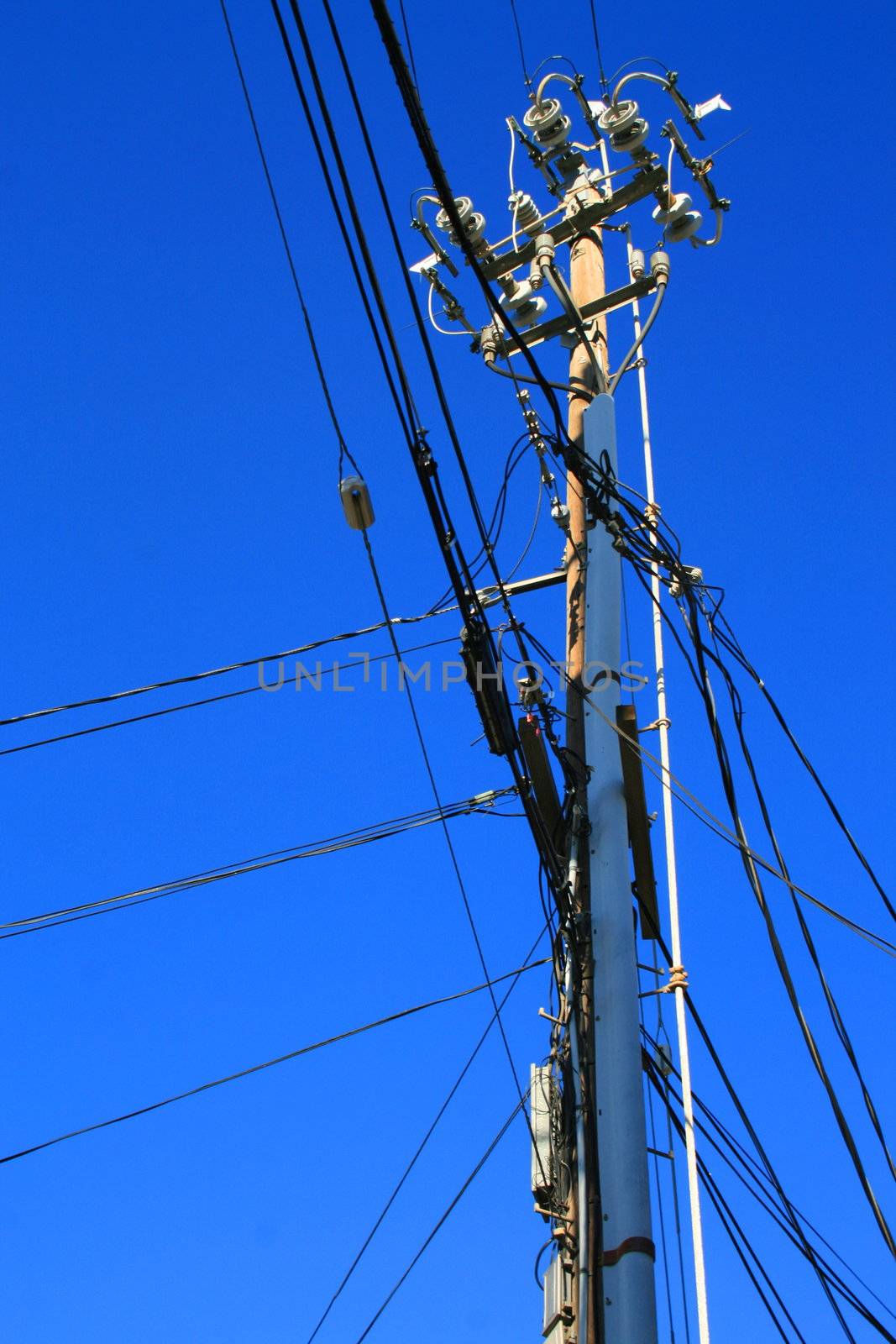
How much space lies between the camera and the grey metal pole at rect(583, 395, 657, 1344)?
4492 millimetres

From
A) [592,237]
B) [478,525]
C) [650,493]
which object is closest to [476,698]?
[478,525]

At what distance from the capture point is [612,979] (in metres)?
5.27

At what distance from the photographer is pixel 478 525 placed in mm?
5758

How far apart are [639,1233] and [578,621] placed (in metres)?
3.03

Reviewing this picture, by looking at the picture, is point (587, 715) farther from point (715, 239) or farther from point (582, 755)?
point (715, 239)

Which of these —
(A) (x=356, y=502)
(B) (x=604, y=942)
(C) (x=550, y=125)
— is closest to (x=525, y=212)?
(C) (x=550, y=125)

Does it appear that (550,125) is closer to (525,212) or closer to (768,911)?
(525,212)

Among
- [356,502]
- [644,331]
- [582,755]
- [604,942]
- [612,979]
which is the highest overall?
[644,331]

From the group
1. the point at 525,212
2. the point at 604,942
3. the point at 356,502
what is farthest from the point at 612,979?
the point at 525,212

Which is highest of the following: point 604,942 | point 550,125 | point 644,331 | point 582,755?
point 550,125

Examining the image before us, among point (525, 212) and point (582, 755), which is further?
point (525, 212)

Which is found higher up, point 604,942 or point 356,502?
point 356,502

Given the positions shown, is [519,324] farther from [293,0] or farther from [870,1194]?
[870,1194]

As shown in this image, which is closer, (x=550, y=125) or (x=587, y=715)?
(x=587, y=715)
